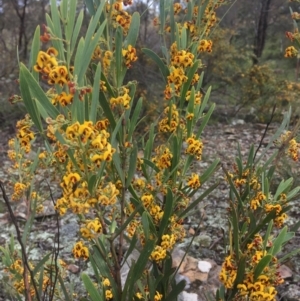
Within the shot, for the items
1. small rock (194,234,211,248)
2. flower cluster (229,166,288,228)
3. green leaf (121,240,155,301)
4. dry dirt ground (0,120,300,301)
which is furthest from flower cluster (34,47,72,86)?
small rock (194,234,211,248)

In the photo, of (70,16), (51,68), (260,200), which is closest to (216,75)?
(260,200)

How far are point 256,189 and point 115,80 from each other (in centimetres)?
56

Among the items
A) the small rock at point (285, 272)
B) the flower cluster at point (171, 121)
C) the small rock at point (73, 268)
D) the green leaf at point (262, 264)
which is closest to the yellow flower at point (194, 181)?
the flower cluster at point (171, 121)

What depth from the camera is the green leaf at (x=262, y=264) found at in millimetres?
799

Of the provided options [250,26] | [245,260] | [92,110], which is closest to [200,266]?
[245,260]

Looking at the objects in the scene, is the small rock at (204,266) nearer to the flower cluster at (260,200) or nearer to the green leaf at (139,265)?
the flower cluster at (260,200)

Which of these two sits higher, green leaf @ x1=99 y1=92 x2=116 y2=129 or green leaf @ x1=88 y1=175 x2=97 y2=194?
green leaf @ x1=99 y1=92 x2=116 y2=129

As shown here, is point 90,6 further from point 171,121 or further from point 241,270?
point 241,270

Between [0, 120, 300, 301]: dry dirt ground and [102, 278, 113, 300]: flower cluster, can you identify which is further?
[0, 120, 300, 301]: dry dirt ground

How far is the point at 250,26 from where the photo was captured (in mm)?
11750

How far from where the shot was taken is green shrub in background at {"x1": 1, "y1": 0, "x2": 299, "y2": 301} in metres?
0.64

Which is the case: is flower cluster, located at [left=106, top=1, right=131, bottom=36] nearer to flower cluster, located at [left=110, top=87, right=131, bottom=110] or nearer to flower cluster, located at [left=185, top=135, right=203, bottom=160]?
flower cluster, located at [left=110, top=87, right=131, bottom=110]

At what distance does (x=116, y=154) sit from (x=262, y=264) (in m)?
0.37

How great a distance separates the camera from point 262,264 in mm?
815
